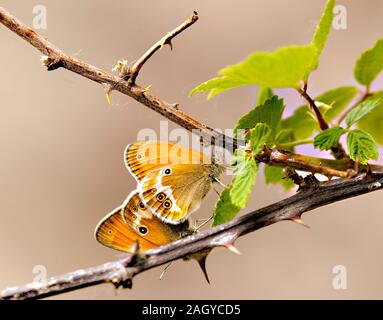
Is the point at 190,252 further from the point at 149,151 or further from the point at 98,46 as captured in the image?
the point at 98,46

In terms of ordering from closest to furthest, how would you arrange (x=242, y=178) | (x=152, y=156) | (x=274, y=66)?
1. (x=274, y=66)
2. (x=242, y=178)
3. (x=152, y=156)

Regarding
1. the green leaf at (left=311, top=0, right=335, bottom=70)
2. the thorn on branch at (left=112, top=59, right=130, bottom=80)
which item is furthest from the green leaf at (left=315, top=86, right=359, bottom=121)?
the thorn on branch at (left=112, top=59, right=130, bottom=80)

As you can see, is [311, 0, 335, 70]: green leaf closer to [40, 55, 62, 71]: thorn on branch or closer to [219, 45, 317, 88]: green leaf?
[219, 45, 317, 88]: green leaf

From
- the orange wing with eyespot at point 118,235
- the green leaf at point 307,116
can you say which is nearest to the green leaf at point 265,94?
the green leaf at point 307,116

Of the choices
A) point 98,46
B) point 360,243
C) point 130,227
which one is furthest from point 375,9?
point 130,227

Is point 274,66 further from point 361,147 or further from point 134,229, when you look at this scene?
point 134,229

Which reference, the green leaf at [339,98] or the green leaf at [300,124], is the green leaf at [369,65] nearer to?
the green leaf at [339,98]

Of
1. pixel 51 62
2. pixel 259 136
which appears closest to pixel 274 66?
pixel 259 136
